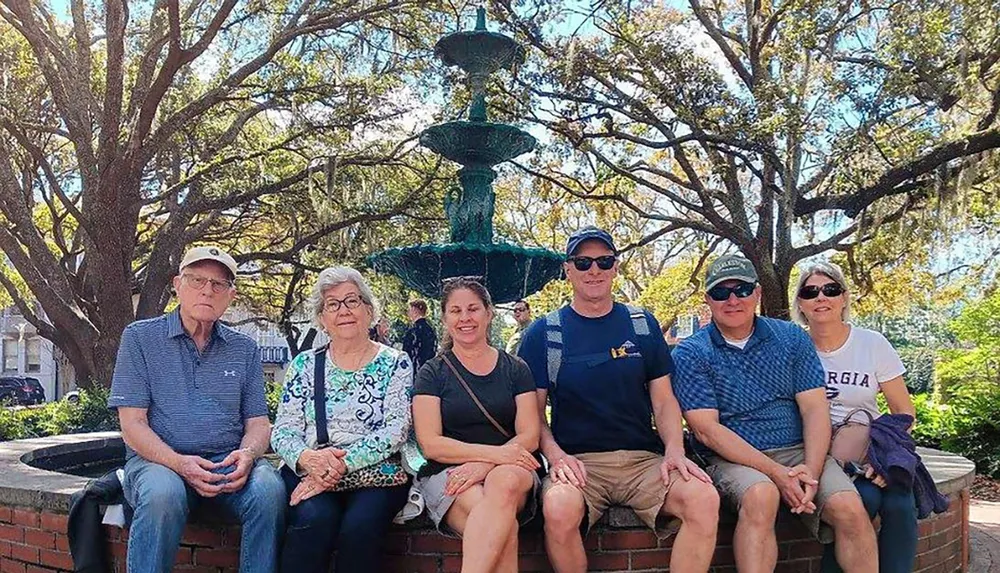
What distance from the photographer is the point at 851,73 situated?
13.6 m

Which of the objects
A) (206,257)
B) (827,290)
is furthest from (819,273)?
(206,257)

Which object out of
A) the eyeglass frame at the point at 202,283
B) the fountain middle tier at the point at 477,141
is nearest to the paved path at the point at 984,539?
the eyeglass frame at the point at 202,283

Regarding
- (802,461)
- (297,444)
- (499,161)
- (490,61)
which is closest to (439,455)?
(297,444)

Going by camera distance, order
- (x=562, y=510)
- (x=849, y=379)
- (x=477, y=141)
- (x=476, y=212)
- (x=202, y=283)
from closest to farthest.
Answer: (x=562, y=510) < (x=202, y=283) < (x=849, y=379) < (x=477, y=141) < (x=476, y=212)

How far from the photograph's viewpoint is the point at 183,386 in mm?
4043

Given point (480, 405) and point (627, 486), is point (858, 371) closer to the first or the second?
point (627, 486)

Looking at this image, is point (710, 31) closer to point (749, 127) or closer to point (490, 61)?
point (749, 127)

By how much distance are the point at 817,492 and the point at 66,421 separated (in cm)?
1067

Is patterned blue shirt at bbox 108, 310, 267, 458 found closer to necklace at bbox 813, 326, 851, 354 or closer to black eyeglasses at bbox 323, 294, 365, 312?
black eyeglasses at bbox 323, 294, 365, 312

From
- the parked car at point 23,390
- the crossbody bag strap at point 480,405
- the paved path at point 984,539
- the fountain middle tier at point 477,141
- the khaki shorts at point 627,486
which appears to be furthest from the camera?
the parked car at point 23,390

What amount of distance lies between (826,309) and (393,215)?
44.8 feet

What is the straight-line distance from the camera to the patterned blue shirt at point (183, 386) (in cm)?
400

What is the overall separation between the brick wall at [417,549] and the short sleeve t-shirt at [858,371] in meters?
0.68

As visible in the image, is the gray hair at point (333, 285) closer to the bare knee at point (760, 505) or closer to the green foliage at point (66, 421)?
the bare knee at point (760, 505)
